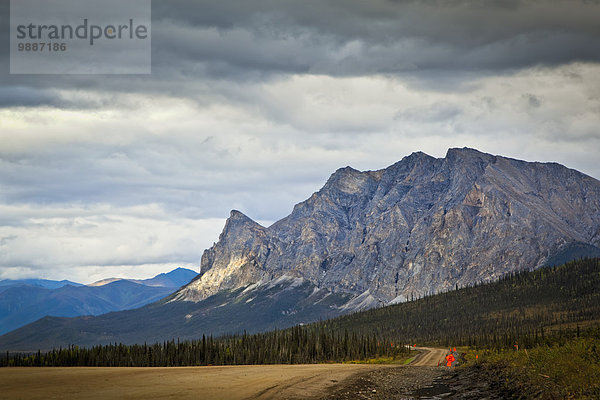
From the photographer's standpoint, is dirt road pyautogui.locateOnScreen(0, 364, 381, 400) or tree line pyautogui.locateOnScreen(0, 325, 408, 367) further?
tree line pyautogui.locateOnScreen(0, 325, 408, 367)

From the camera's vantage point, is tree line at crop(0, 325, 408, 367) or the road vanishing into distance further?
tree line at crop(0, 325, 408, 367)

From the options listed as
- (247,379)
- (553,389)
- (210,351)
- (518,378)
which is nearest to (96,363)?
(210,351)

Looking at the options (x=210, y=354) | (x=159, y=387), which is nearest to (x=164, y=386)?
(x=159, y=387)

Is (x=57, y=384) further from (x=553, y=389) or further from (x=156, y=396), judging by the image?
(x=553, y=389)

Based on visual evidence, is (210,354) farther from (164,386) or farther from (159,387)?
(159,387)

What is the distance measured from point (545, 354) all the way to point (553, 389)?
53.6 ft

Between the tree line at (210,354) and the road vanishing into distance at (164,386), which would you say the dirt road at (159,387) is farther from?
the tree line at (210,354)

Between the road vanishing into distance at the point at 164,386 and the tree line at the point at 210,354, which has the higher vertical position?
the road vanishing into distance at the point at 164,386

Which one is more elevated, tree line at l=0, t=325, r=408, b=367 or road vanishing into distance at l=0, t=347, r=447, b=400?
road vanishing into distance at l=0, t=347, r=447, b=400

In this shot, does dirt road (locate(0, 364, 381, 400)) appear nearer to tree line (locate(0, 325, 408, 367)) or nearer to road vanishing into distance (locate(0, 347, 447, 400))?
road vanishing into distance (locate(0, 347, 447, 400))

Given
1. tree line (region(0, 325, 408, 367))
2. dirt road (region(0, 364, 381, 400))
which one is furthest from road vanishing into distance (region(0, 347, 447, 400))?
tree line (region(0, 325, 408, 367))

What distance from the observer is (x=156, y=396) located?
62312 mm

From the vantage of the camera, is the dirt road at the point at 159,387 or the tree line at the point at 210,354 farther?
the tree line at the point at 210,354

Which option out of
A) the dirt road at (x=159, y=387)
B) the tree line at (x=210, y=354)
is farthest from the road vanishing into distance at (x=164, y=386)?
the tree line at (x=210, y=354)
